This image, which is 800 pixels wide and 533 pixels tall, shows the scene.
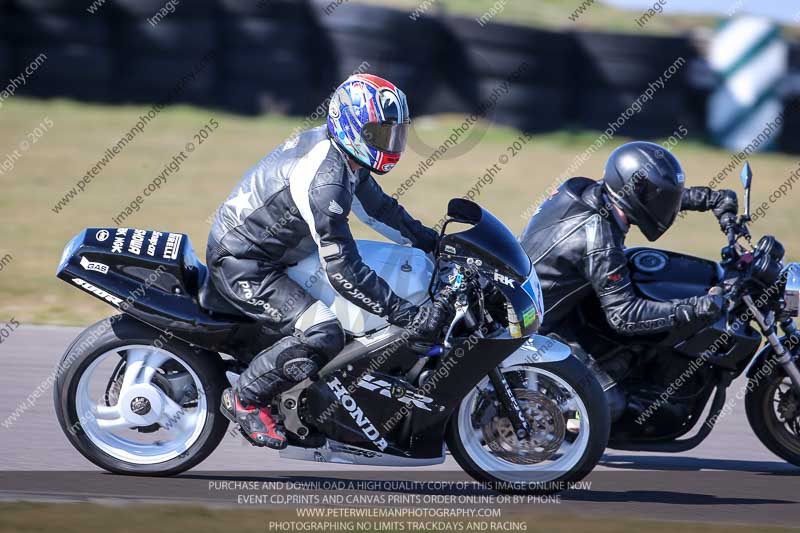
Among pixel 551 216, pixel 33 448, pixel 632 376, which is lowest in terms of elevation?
pixel 33 448

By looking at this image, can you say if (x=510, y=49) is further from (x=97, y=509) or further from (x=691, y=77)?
(x=97, y=509)

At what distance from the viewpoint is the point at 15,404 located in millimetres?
6191

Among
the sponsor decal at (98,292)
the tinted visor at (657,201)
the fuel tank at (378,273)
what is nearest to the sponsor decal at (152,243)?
the sponsor decal at (98,292)

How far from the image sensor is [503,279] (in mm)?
4719

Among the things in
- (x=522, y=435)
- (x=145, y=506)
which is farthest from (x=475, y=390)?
(x=145, y=506)

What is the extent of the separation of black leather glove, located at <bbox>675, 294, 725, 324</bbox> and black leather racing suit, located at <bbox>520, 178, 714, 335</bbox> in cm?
2

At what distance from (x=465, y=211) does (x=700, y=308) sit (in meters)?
1.24

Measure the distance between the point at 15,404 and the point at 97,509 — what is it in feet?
6.61

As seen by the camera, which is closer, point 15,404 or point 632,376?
point 632,376

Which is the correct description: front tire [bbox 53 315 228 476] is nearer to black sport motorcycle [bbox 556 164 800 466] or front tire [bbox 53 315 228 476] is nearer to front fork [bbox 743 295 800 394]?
black sport motorcycle [bbox 556 164 800 466]

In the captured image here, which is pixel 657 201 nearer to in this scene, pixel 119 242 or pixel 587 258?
pixel 587 258

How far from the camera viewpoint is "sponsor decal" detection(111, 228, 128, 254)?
16.3 ft

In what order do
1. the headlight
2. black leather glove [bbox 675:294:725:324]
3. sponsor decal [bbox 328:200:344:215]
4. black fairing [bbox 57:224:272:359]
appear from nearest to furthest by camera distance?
sponsor decal [bbox 328:200:344:215]
black fairing [bbox 57:224:272:359]
black leather glove [bbox 675:294:725:324]
the headlight

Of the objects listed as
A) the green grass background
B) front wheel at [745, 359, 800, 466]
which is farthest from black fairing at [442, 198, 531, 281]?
the green grass background
